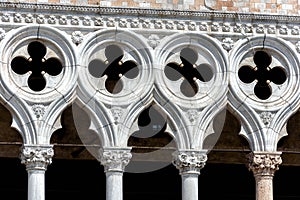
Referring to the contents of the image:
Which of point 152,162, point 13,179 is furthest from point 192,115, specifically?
point 13,179

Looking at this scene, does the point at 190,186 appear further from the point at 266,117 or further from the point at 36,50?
the point at 36,50

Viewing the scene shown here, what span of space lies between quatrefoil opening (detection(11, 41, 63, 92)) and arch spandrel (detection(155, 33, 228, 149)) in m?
1.58

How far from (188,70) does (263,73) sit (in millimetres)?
1172

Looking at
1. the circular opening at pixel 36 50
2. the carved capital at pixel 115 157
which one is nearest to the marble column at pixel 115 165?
the carved capital at pixel 115 157

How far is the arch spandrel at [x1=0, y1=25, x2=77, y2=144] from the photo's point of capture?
73.7 ft

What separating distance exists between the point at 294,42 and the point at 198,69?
1495 millimetres

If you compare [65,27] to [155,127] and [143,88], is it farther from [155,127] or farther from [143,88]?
[155,127]

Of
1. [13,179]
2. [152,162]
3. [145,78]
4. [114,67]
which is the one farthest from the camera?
[13,179]

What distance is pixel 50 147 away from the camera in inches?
883

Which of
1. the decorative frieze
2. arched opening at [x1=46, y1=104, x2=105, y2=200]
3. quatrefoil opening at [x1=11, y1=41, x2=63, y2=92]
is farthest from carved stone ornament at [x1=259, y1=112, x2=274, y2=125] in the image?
arched opening at [x1=46, y1=104, x2=105, y2=200]

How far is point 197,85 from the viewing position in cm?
2322

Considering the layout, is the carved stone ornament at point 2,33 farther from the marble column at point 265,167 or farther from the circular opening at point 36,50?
the marble column at point 265,167

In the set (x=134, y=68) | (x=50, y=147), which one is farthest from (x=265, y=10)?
(x=50, y=147)

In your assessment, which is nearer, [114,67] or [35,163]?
[35,163]
